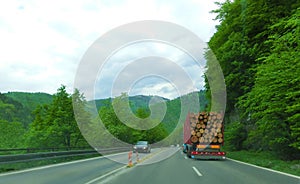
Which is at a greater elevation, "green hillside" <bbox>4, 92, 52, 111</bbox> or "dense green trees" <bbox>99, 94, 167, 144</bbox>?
"green hillside" <bbox>4, 92, 52, 111</bbox>

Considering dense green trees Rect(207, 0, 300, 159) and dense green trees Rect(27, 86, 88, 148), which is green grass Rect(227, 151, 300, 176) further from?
dense green trees Rect(27, 86, 88, 148)

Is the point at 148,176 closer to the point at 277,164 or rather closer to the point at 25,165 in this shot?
the point at 25,165

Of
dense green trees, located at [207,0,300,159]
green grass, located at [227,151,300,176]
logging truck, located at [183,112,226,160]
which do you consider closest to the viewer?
green grass, located at [227,151,300,176]

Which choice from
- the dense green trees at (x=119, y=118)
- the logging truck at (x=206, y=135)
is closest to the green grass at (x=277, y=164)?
the logging truck at (x=206, y=135)

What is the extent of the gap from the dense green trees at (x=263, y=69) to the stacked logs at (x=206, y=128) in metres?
2.26

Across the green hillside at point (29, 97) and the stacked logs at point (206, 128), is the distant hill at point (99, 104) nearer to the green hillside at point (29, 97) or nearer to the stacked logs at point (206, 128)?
the green hillside at point (29, 97)

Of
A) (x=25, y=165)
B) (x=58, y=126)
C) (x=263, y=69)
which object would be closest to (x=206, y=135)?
(x=263, y=69)

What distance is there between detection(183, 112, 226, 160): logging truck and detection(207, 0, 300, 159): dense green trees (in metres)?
2.42

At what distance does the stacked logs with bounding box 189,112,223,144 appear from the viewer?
2223 centimetres

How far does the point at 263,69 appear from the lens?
16.1 meters

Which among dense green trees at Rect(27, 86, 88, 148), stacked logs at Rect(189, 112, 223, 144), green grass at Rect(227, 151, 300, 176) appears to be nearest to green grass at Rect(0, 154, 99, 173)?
stacked logs at Rect(189, 112, 223, 144)

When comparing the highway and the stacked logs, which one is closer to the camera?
the highway

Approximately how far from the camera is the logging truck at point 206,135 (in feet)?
69.9

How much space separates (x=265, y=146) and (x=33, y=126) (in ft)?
141
